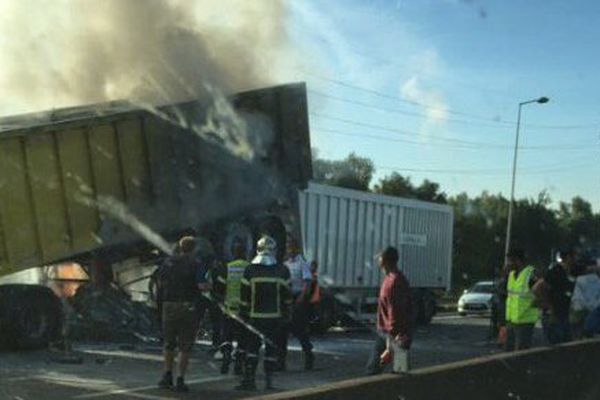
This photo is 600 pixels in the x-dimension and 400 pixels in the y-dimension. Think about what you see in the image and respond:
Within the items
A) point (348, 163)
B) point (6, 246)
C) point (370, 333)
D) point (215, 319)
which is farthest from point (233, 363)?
point (348, 163)

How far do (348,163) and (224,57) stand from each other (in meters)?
40.2

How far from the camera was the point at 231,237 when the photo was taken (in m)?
14.3

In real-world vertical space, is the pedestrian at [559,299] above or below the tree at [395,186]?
below

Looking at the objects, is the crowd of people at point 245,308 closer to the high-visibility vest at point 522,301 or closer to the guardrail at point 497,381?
the high-visibility vest at point 522,301

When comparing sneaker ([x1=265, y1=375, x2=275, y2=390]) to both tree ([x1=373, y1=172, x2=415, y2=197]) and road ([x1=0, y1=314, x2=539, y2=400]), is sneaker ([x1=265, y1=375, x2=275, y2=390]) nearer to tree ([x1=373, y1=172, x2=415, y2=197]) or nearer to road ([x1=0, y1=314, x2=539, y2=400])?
road ([x1=0, y1=314, x2=539, y2=400])

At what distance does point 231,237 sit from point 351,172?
39.8 meters

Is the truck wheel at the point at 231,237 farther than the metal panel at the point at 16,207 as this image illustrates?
Yes

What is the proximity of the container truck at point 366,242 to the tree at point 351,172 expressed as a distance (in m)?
19.2

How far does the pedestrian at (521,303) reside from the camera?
968cm

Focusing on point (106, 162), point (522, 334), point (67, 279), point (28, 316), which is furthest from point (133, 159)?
point (522, 334)

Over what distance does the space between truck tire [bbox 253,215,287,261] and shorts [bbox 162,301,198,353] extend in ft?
17.6

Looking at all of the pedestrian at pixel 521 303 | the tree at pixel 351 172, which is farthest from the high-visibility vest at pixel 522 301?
the tree at pixel 351 172

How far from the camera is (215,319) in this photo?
496 inches

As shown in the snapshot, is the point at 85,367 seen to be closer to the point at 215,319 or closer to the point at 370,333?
the point at 215,319
